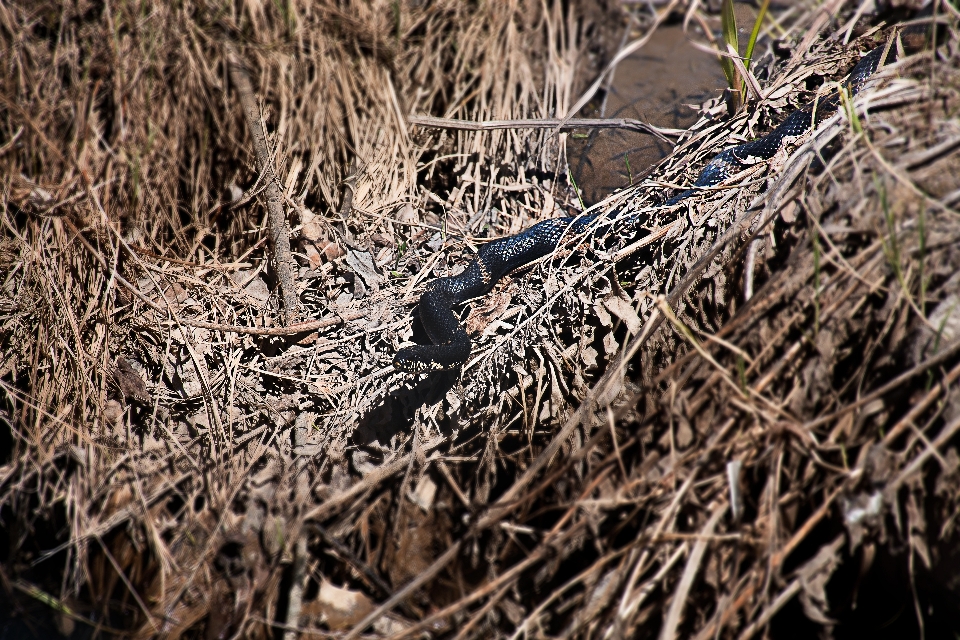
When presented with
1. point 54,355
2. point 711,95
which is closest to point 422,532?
point 54,355

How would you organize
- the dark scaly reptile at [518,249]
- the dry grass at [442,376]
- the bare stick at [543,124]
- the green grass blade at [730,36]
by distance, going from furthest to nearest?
the bare stick at [543,124] < the green grass blade at [730,36] < the dark scaly reptile at [518,249] < the dry grass at [442,376]

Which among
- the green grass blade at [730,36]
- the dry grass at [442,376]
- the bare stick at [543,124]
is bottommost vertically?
the dry grass at [442,376]

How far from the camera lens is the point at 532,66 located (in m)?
3.89

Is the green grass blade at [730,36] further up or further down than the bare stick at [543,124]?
further up

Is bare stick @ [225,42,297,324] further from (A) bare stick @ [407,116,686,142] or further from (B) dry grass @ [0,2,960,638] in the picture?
(A) bare stick @ [407,116,686,142]

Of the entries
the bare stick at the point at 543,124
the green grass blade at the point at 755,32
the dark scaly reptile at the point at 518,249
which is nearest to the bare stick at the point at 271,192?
the dark scaly reptile at the point at 518,249

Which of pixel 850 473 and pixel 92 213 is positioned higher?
pixel 92 213

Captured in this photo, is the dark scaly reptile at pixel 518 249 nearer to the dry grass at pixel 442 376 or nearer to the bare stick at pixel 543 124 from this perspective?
the dry grass at pixel 442 376

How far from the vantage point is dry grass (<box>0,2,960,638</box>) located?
174 cm

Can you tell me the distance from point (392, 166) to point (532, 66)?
1282 mm

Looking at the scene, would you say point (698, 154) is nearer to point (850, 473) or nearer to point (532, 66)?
point (532, 66)

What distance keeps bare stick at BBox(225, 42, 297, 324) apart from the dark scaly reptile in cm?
60

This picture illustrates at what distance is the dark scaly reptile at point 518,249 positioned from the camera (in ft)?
8.89

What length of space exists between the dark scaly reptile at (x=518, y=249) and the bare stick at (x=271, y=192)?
604 mm
